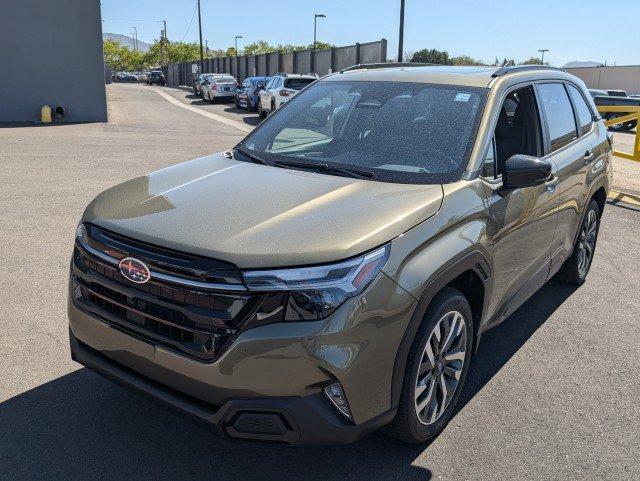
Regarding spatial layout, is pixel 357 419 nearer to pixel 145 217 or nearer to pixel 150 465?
pixel 150 465

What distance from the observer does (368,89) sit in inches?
158

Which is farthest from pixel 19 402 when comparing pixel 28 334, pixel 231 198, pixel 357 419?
pixel 357 419

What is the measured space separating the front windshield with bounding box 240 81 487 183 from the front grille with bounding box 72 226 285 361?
4.02 ft

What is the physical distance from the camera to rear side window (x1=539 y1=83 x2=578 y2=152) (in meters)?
4.27

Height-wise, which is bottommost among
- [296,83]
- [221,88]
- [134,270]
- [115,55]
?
[134,270]

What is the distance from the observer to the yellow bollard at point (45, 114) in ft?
66.3

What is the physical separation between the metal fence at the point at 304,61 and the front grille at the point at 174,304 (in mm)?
27129

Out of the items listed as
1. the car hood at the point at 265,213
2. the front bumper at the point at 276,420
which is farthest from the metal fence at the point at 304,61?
the front bumper at the point at 276,420

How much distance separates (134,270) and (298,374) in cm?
85

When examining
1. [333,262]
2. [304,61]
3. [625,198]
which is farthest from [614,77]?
[333,262]

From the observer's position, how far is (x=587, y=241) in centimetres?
546

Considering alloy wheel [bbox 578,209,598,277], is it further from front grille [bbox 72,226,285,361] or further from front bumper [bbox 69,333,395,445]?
front grille [bbox 72,226,285,361]

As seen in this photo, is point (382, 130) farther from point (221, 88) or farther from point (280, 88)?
point (221, 88)

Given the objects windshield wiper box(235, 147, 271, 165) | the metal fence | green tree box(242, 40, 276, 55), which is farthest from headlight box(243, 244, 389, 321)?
green tree box(242, 40, 276, 55)
